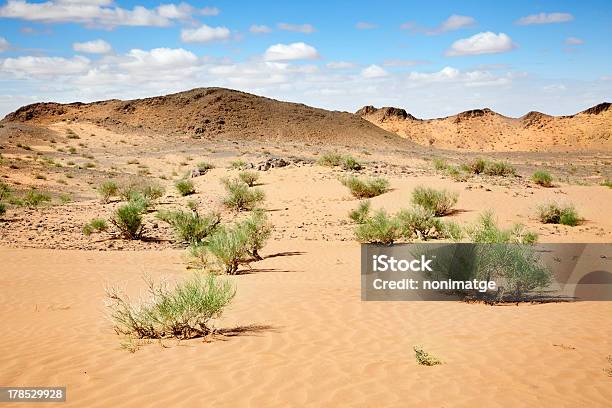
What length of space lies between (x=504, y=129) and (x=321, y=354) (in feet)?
285

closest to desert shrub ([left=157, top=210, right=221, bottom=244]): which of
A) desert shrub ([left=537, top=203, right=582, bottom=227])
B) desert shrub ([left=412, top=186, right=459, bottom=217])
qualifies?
desert shrub ([left=412, top=186, right=459, bottom=217])

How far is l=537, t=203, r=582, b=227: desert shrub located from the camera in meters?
16.6

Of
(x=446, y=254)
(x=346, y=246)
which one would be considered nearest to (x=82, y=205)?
(x=346, y=246)

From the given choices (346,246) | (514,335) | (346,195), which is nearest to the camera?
(514,335)

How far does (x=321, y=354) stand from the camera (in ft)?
19.4

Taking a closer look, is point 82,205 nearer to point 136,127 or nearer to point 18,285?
point 18,285

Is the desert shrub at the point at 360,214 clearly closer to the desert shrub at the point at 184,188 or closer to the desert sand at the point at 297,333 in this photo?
the desert sand at the point at 297,333

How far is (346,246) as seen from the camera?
14516mm

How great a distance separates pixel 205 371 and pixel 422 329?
10.1 feet

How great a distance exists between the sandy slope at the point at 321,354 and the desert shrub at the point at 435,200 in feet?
29.7

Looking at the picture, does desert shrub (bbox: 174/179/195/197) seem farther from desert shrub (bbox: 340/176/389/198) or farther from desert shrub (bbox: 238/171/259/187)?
desert shrub (bbox: 340/176/389/198)

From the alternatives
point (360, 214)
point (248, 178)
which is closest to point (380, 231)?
point (360, 214)

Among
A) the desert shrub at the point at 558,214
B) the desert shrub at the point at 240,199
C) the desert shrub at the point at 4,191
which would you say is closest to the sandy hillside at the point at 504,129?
the desert shrub at the point at 558,214

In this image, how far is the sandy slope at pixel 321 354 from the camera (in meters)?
4.74
